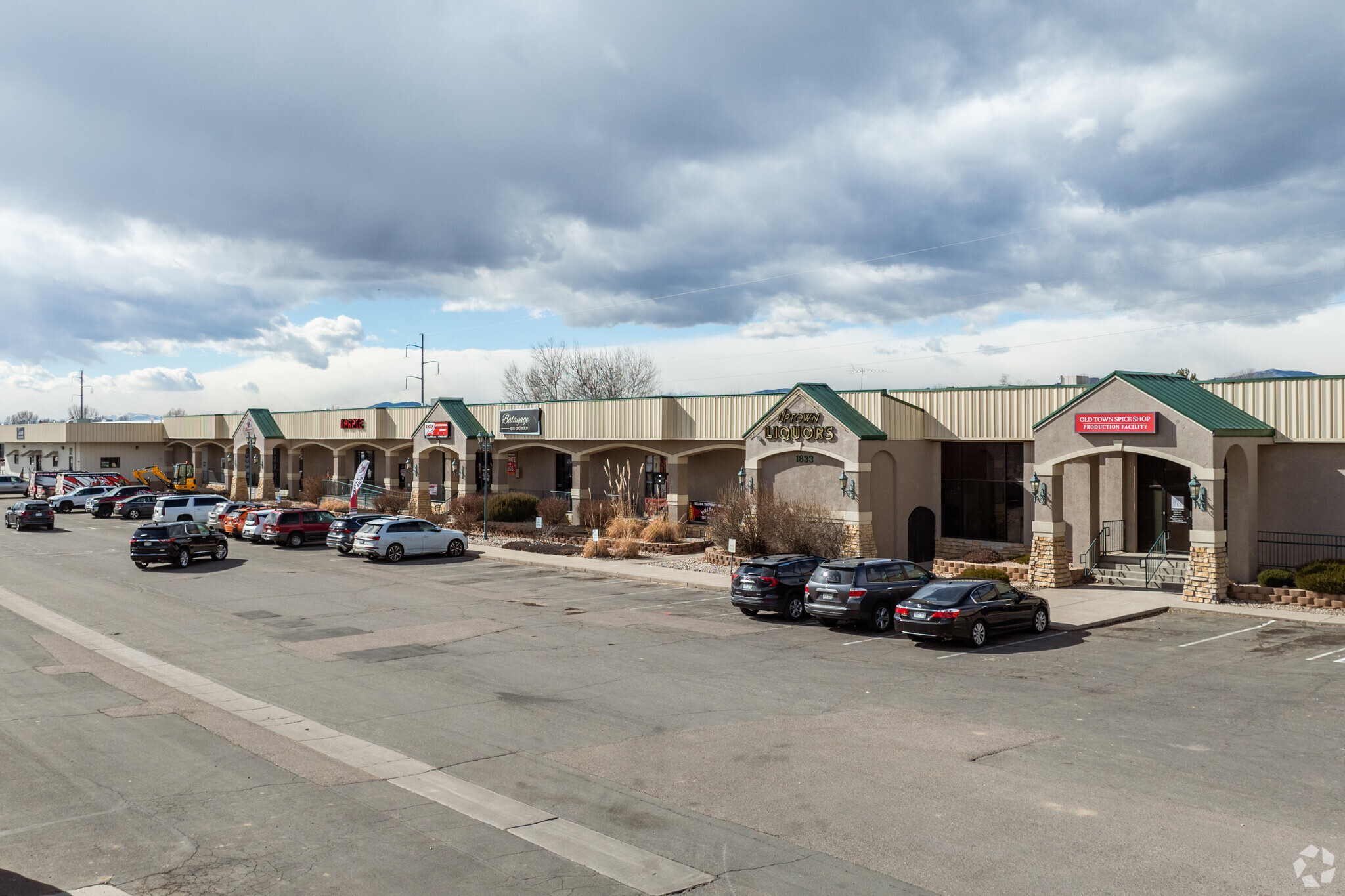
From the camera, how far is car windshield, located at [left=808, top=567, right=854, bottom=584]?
854 inches

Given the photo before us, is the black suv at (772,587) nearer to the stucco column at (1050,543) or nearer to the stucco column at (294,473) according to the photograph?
the stucco column at (1050,543)

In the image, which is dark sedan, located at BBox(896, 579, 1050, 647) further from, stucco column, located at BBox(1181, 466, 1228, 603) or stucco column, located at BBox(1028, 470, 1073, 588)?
stucco column, located at BBox(1028, 470, 1073, 588)

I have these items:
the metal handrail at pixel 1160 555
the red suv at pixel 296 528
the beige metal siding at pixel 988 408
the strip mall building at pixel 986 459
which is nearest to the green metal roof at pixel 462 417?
the strip mall building at pixel 986 459

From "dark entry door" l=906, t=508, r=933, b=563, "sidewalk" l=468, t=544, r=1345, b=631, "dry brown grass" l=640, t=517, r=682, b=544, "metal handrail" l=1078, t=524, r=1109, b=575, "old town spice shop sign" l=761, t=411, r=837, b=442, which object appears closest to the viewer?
"sidewalk" l=468, t=544, r=1345, b=631

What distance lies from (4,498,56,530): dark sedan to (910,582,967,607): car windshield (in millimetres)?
42942

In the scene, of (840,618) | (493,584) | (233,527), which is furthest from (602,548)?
(233,527)

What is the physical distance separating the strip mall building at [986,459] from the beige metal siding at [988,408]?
0.05 metres

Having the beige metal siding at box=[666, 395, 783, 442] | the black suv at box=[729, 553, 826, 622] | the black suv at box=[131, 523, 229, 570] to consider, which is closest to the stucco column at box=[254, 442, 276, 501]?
the black suv at box=[131, 523, 229, 570]

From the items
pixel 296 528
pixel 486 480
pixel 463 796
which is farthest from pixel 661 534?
pixel 463 796

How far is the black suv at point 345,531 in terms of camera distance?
121 feet

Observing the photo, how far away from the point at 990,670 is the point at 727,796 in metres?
8.54

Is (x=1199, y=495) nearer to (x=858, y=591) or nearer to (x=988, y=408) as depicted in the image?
(x=988, y=408)

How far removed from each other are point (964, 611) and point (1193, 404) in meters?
11.7

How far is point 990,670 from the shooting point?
17.4 metres
